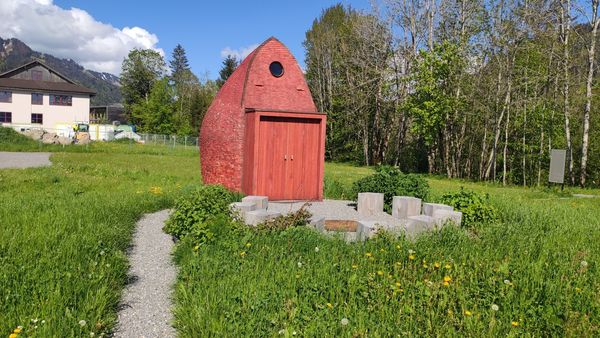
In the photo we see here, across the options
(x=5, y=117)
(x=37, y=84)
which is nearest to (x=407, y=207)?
(x=5, y=117)

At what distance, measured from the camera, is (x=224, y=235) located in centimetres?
671

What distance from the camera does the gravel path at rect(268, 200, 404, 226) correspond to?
8.44 meters

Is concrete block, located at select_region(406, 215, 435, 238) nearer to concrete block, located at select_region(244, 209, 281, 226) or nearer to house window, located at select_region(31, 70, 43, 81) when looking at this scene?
concrete block, located at select_region(244, 209, 281, 226)

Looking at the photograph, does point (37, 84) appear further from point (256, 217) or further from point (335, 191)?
point (256, 217)

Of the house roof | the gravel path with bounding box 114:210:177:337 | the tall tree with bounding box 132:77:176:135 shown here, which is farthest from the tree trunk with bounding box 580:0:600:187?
the house roof

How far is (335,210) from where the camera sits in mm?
9422

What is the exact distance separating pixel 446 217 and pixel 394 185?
6.49 ft

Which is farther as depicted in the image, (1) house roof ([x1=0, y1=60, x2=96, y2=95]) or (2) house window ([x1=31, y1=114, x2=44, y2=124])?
(2) house window ([x1=31, y1=114, x2=44, y2=124])

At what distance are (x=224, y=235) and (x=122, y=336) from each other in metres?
2.73

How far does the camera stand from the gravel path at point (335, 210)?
8438mm

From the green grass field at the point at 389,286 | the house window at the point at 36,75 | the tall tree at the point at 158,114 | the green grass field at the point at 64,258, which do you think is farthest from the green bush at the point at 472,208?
the house window at the point at 36,75

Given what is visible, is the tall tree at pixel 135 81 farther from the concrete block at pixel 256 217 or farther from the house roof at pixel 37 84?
the concrete block at pixel 256 217

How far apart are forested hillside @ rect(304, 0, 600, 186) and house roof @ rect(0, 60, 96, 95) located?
120ft

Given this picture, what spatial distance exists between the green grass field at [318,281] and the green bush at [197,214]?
0.43 metres
